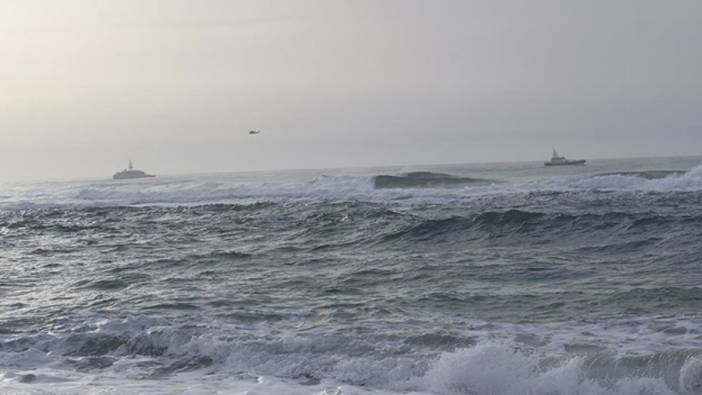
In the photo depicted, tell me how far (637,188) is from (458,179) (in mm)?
14254

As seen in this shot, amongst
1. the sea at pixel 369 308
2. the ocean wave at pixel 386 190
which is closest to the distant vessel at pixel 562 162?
the ocean wave at pixel 386 190

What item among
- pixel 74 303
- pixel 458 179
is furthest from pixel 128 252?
pixel 458 179

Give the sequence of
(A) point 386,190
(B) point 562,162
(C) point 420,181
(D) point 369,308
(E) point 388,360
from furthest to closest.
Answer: (B) point 562,162 → (C) point 420,181 → (A) point 386,190 → (D) point 369,308 → (E) point 388,360

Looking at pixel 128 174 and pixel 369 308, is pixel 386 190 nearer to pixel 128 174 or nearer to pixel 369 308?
pixel 369 308

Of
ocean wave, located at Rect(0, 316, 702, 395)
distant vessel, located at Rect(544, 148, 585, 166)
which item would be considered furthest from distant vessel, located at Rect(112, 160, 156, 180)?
ocean wave, located at Rect(0, 316, 702, 395)

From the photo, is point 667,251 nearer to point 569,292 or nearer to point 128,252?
point 569,292

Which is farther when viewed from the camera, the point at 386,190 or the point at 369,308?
the point at 386,190

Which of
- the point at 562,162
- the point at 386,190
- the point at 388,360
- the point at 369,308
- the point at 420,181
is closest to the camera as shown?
the point at 388,360

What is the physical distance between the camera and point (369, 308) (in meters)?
9.50

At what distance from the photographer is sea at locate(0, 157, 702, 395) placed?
6.75m

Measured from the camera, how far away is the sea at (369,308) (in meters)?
6.75

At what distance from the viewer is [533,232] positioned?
16.5m

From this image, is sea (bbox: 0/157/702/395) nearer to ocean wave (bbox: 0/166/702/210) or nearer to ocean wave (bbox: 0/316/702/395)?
ocean wave (bbox: 0/316/702/395)

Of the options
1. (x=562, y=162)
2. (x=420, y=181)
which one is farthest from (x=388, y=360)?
(x=562, y=162)
